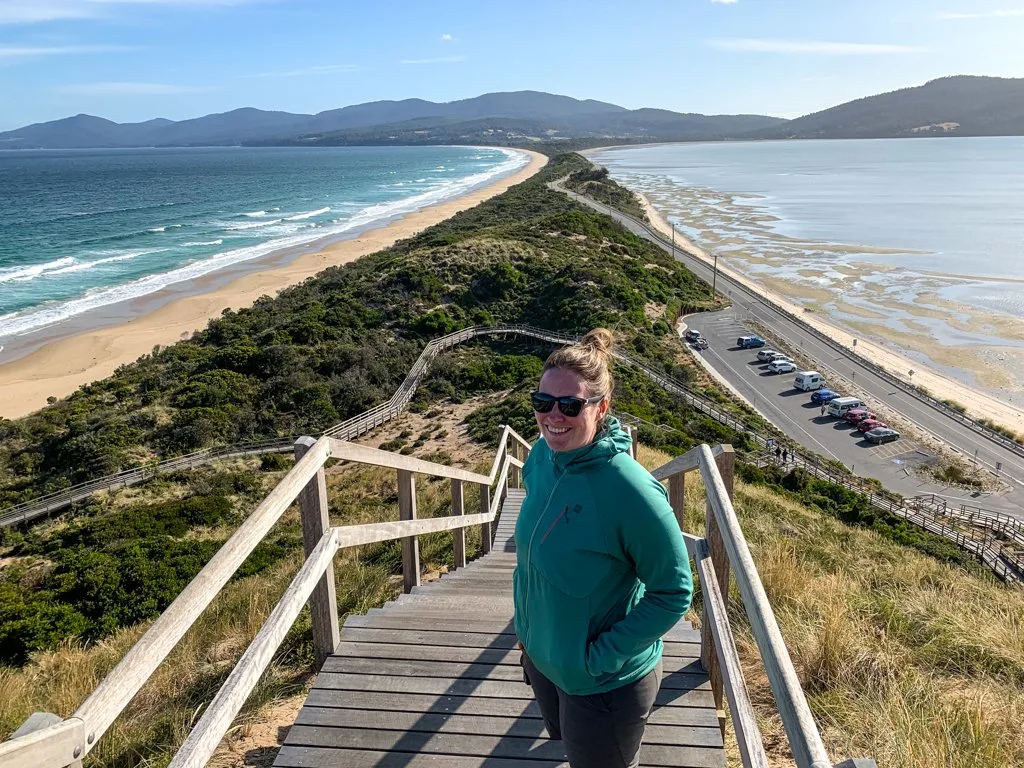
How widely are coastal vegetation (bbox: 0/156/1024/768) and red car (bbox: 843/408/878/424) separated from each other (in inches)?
176

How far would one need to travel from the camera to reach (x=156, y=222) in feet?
249

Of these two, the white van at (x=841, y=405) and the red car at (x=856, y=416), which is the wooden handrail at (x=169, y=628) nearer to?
the red car at (x=856, y=416)

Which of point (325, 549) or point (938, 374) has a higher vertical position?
point (325, 549)

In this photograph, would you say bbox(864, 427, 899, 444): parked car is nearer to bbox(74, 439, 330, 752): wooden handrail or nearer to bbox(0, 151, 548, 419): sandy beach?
bbox(74, 439, 330, 752): wooden handrail

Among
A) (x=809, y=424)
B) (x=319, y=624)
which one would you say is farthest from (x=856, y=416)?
(x=319, y=624)

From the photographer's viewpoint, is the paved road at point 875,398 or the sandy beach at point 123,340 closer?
the paved road at point 875,398

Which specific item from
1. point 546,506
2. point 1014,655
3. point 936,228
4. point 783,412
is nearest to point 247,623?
point 546,506

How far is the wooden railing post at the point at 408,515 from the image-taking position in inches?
170

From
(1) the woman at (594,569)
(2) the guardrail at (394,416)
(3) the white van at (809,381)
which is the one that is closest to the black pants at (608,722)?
(1) the woman at (594,569)

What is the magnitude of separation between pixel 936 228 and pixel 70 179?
15086cm

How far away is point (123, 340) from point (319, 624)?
34.5 m

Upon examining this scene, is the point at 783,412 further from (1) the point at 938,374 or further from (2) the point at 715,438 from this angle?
(1) the point at 938,374

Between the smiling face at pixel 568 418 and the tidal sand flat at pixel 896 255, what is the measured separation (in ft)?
102

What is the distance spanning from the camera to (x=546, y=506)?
2279 mm
